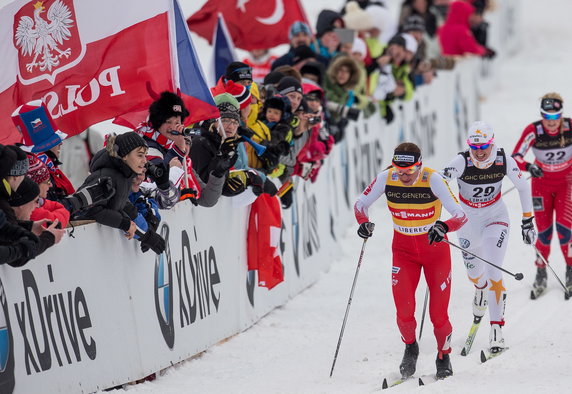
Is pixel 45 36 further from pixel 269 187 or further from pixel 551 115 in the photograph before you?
pixel 551 115

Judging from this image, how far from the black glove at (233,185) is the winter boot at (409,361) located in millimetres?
2174

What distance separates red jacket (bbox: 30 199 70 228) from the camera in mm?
7250

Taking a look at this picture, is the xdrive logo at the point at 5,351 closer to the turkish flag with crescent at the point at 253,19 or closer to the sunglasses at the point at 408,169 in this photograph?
the sunglasses at the point at 408,169

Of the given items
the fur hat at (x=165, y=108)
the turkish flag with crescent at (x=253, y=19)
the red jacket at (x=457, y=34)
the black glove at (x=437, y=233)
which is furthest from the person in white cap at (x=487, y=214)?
the red jacket at (x=457, y=34)

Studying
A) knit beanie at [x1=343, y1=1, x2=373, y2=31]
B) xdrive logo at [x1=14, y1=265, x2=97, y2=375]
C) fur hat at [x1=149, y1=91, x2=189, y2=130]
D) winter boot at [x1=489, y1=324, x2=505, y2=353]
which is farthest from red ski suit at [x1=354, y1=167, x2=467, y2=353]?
knit beanie at [x1=343, y1=1, x2=373, y2=31]

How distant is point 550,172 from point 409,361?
3.94 m

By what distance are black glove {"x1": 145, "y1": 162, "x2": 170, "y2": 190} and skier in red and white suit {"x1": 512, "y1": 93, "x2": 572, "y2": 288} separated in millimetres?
4558

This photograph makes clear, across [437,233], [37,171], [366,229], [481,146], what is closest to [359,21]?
[481,146]

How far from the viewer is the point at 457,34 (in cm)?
2422

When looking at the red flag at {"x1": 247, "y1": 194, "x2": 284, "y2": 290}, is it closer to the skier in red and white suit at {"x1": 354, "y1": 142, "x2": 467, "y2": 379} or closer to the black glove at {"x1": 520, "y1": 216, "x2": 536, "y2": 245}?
the skier in red and white suit at {"x1": 354, "y1": 142, "x2": 467, "y2": 379}

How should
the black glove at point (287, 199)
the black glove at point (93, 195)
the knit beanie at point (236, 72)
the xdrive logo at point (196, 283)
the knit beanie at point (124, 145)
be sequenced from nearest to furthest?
the black glove at point (93, 195), the knit beanie at point (124, 145), the xdrive logo at point (196, 283), the knit beanie at point (236, 72), the black glove at point (287, 199)

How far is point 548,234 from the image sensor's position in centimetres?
1217

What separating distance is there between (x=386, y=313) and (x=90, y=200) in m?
4.61

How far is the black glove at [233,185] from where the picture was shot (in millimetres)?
9875
